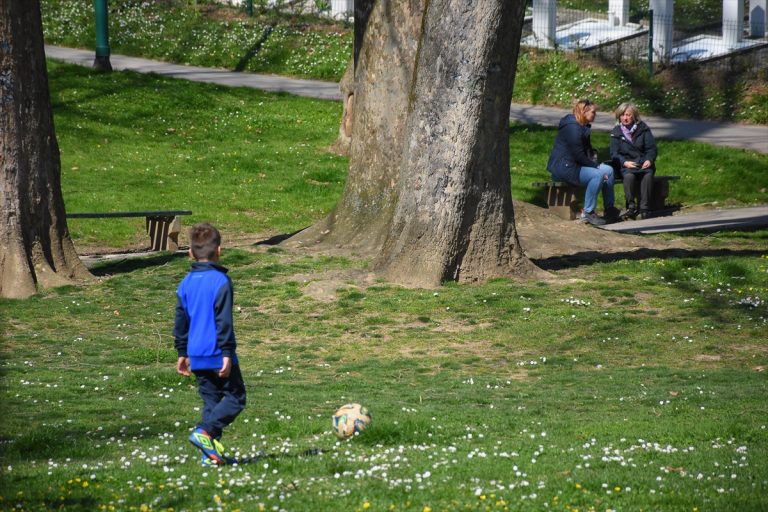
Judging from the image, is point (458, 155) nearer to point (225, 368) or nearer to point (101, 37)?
point (225, 368)

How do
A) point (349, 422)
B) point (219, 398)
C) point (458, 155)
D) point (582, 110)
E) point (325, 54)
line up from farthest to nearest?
point (325, 54)
point (582, 110)
point (458, 155)
point (349, 422)
point (219, 398)

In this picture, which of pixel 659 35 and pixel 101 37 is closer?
pixel 101 37

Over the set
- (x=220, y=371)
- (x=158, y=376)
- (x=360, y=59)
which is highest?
(x=360, y=59)

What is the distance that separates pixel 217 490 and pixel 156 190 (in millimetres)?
14349

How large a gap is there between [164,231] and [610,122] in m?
11.0

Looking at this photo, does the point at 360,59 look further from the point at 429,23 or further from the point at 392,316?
the point at 392,316

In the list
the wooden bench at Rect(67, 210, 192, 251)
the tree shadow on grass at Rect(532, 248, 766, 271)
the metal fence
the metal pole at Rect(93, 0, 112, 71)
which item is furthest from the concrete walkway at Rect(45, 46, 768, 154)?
the wooden bench at Rect(67, 210, 192, 251)

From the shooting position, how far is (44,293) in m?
13.6

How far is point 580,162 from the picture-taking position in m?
17.1

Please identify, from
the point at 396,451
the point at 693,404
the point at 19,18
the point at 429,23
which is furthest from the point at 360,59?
the point at 396,451

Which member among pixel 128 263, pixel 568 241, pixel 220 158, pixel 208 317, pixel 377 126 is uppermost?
pixel 377 126

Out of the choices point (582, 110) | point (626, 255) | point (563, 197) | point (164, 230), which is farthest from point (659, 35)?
point (164, 230)

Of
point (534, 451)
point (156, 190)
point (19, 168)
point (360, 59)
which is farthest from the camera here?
point (156, 190)

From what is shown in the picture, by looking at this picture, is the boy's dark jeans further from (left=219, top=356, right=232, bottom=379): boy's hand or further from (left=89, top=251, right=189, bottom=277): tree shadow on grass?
(left=89, top=251, right=189, bottom=277): tree shadow on grass
